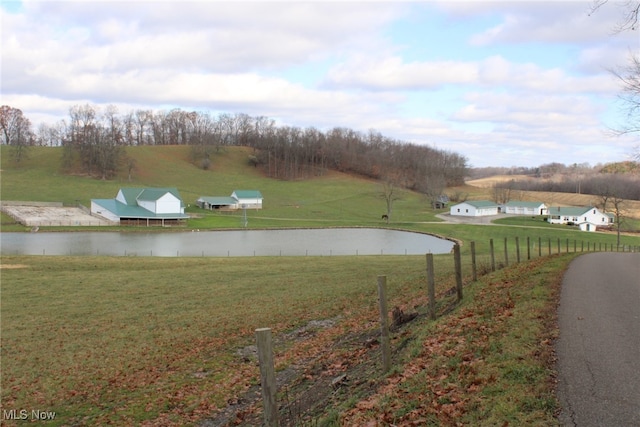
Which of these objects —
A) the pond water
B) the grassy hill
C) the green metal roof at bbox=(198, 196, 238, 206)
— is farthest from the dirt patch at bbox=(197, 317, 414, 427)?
the green metal roof at bbox=(198, 196, 238, 206)

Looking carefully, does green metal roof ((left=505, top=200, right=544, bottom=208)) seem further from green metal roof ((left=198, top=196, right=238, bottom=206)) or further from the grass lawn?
the grass lawn

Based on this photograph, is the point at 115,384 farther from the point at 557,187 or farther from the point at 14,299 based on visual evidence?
the point at 557,187

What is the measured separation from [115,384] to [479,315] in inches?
328

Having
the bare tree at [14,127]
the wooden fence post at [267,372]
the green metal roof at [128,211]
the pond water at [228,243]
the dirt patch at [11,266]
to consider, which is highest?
the bare tree at [14,127]

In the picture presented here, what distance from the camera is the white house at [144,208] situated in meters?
83.8

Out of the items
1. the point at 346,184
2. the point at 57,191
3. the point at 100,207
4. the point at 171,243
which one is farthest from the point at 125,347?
the point at 346,184

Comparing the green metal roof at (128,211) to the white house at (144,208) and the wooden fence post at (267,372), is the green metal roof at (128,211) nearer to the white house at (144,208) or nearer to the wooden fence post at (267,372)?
the white house at (144,208)

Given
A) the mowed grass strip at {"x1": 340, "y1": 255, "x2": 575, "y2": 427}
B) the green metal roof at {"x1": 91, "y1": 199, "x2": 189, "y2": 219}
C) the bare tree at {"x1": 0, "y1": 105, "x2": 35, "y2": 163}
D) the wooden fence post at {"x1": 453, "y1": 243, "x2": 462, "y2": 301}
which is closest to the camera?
the mowed grass strip at {"x1": 340, "y1": 255, "x2": 575, "y2": 427}

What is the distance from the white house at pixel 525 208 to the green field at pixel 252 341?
9563 cm

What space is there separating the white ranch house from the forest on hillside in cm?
3135

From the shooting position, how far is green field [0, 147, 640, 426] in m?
7.08

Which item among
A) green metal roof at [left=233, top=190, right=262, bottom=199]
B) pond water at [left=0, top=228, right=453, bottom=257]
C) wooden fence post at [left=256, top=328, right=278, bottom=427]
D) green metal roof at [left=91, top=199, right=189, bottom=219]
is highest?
green metal roof at [left=233, top=190, right=262, bottom=199]

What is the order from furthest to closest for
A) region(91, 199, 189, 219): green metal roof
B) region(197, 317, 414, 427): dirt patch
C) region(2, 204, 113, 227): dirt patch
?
region(91, 199, 189, 219): green metal roof → region(2, 204, 113, 227): dirt patch → region(197, 317, 414, 427): dirt patch

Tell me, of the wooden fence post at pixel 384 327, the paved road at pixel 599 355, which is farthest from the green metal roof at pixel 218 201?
the wooden fence post at pixel 384 327
